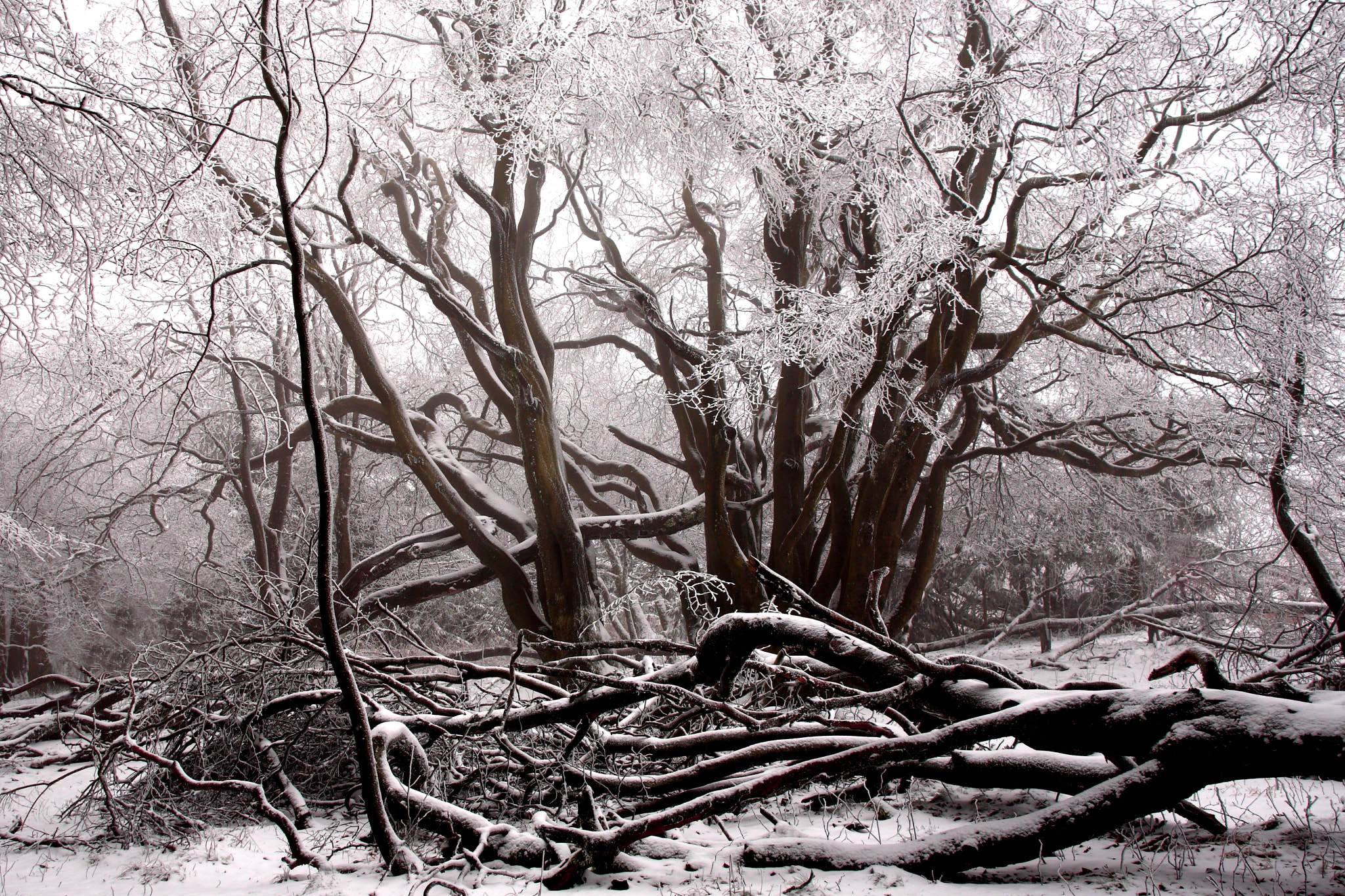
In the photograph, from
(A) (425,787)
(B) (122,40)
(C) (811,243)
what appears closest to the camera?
(A) (425,787)

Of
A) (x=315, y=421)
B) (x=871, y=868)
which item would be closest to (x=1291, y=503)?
(x=871, y=868)

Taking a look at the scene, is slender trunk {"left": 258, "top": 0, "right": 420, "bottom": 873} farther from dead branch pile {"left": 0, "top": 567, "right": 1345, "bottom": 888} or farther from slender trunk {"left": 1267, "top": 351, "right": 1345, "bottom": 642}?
slender trunk {"left": 1267, "top": 351, "right": 1345, "bottom": 642}

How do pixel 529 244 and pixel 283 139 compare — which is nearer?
pixel 283 139

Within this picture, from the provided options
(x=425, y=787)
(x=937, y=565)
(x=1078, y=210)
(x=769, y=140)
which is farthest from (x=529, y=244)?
(x=937, y=565)

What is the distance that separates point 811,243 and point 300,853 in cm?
764

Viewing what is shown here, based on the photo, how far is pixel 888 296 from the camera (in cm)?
623

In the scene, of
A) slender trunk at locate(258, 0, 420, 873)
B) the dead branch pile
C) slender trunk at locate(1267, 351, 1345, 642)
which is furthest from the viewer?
slender trunk at locate(1267, 351, 1345, 642)

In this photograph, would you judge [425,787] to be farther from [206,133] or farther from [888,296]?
[888,296]

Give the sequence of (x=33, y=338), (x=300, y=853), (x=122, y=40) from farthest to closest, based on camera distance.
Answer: (x=122, y=40)
(x=33, y=338)
(x=300, y=853)

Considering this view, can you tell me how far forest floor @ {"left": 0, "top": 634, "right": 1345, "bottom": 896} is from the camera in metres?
2.23

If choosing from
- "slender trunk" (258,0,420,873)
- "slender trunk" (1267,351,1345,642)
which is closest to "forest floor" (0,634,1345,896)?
"slender trunk" (258,0,420,873)

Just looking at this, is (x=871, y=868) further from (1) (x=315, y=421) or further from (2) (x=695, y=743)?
(1) (x=315, y=421)

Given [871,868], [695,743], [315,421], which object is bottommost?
[871,868]

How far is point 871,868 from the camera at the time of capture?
94.8 inches
